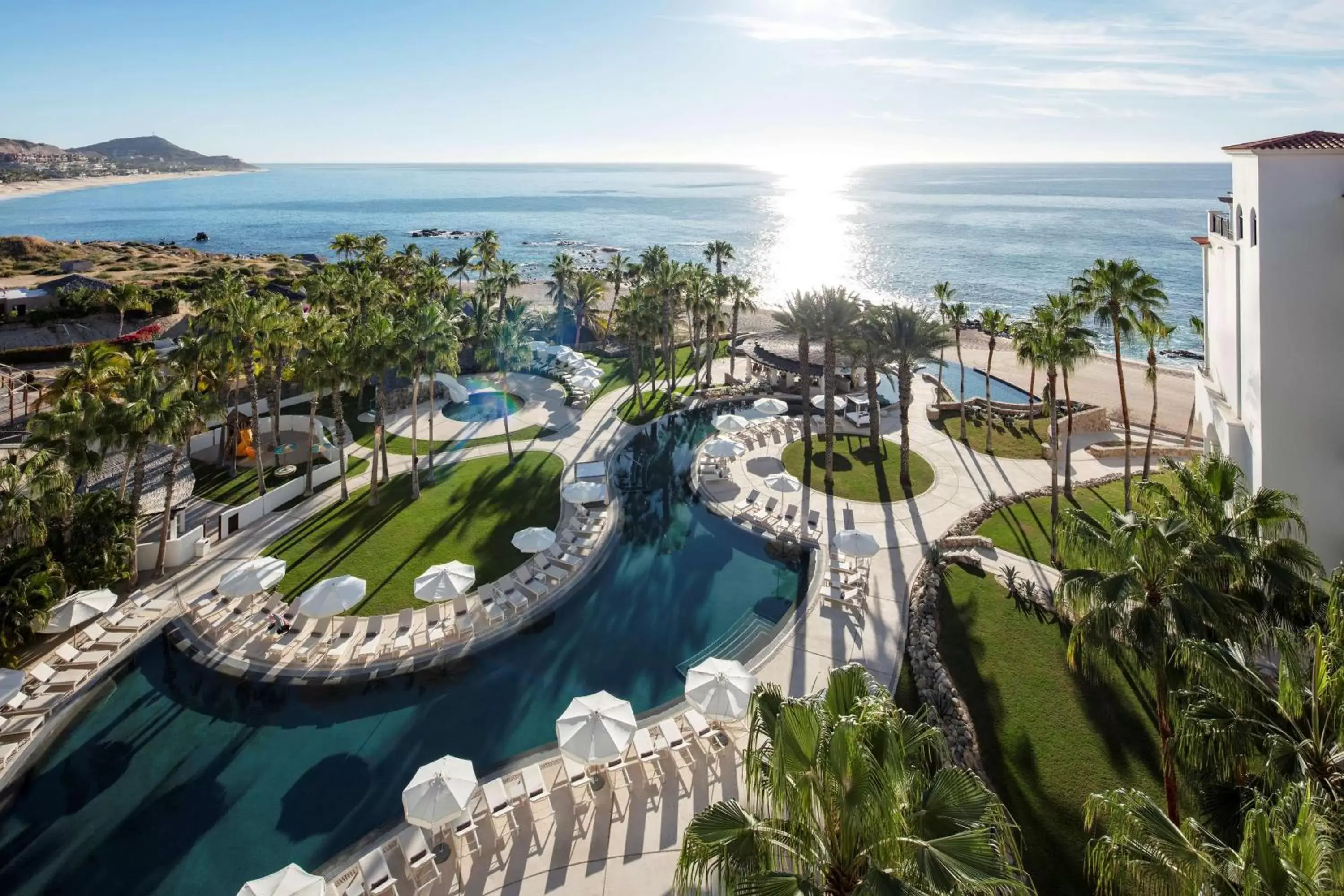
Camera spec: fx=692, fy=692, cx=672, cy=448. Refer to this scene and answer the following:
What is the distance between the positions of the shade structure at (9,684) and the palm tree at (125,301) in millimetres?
39337

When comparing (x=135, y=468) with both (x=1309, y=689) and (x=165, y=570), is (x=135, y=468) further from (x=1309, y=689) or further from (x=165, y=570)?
(x=1309, y=689)

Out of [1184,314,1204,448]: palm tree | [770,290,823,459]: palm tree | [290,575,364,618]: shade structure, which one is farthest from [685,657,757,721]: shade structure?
[1184,314,1204,448]: palm tree

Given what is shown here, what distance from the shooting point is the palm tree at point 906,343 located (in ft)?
110

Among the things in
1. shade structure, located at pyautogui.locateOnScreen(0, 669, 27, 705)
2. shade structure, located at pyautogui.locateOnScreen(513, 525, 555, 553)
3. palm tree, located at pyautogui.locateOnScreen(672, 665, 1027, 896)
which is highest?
palm tree, located at pyautogui.locateOnScreen(672, 665, 1027, 896)

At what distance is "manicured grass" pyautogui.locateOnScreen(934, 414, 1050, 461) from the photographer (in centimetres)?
3706

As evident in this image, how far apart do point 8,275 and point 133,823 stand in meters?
86.1

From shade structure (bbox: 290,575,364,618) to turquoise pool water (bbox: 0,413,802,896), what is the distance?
2.42 m

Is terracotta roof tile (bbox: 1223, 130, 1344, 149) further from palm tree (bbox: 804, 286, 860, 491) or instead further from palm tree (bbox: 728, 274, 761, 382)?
palm tree (bbox: 728, 274, 761, 382)

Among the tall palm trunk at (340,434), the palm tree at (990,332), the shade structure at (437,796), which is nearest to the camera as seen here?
the shade structure at (437,796)

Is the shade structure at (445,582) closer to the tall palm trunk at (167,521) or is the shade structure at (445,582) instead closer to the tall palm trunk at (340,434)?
the tall palm trunk at (167,521)

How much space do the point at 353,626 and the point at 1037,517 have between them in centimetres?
2701

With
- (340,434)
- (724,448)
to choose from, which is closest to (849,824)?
(724,448)

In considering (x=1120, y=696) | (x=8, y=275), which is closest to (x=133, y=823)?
(x=1120, y=696)

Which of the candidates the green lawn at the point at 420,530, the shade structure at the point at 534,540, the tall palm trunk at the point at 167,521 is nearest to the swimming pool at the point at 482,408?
the green lawn at the point at 420,530
